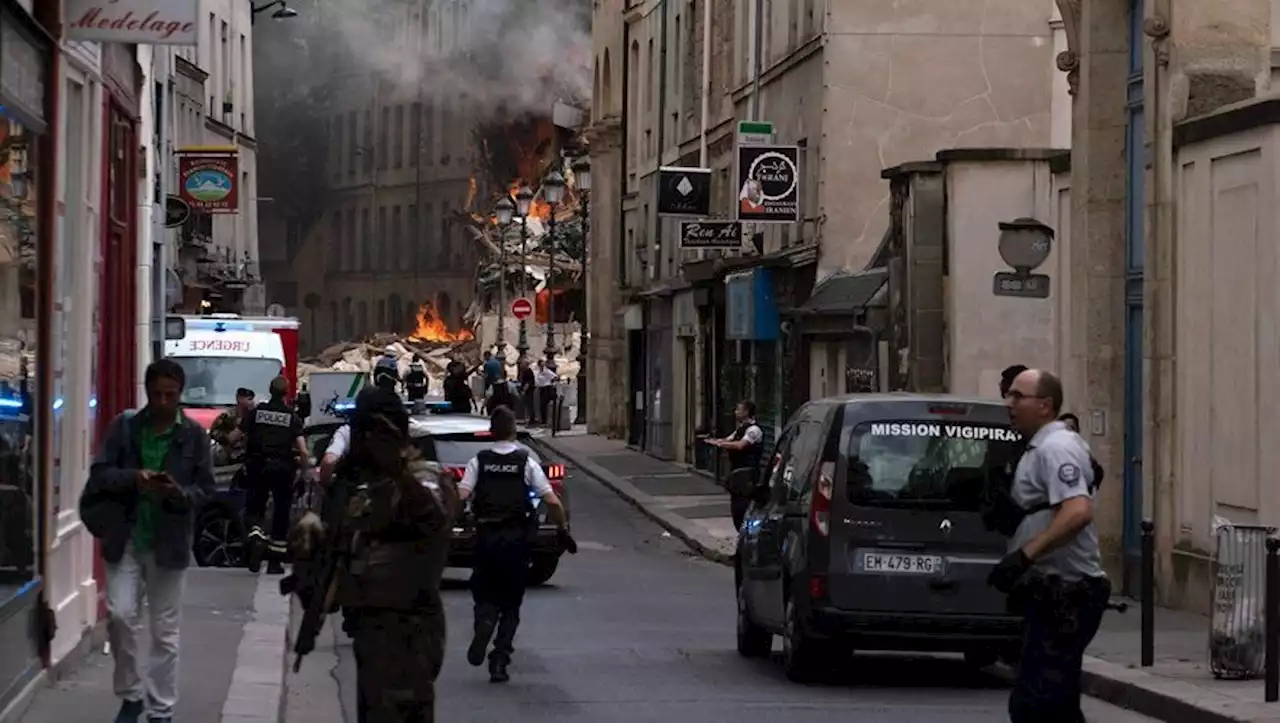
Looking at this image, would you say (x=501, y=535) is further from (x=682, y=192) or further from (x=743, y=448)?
(x=682, y=192)

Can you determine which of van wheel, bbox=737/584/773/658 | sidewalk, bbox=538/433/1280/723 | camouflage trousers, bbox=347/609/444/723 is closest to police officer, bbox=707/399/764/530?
sidewalk, bbox=538/433/1280/723

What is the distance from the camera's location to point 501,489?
588 inches

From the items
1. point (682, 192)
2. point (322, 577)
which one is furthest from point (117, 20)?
point (682, 192)

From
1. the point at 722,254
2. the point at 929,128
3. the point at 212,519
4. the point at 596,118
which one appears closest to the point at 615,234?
the point at 596,118

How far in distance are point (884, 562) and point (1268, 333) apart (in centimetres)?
466

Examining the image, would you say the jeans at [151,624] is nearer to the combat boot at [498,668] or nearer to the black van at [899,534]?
the combat boot at [498,668]

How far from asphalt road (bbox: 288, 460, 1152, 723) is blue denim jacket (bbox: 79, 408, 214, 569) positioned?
7.38 ft

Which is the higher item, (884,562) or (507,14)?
(507,14)

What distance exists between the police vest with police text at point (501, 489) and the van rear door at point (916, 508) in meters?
2.02

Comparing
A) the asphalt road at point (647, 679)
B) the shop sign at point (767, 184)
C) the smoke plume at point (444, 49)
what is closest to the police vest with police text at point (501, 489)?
the asphalt road at point (647, 679)

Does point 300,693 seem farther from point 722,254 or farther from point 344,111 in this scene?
point 344,111

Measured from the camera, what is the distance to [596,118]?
188 ft

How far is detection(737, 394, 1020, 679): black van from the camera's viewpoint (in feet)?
46.4

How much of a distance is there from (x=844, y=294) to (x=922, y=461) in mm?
16598
